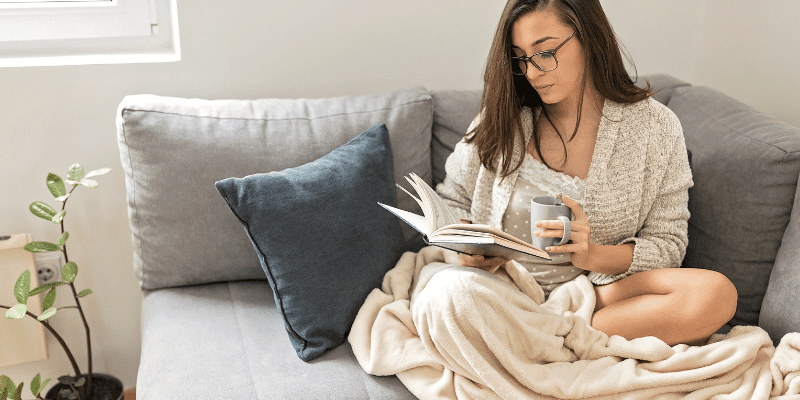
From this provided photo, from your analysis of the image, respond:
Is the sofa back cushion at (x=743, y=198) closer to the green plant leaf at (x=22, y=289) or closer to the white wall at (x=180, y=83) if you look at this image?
the white wall at (x=180, y=83)

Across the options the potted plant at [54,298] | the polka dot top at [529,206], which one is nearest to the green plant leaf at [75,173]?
the potted plant at [54,298]

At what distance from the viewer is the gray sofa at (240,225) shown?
4.55 ft

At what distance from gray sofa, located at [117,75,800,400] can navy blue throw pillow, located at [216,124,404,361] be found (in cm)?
8

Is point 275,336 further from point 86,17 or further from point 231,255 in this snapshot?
point 86,17

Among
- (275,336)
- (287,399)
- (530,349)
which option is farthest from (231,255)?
(530,349)

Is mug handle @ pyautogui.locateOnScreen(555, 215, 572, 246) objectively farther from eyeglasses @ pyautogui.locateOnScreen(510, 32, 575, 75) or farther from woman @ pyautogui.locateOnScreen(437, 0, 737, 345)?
eyeglasses @ pyautogui.locateOnScreen(510, 32, 575, 75)

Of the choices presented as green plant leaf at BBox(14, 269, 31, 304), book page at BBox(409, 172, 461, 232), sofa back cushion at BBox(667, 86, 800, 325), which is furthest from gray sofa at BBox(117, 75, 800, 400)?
book page at BBox(409, 172, 461, 232)

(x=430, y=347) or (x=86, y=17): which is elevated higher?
(x=86, y=17)

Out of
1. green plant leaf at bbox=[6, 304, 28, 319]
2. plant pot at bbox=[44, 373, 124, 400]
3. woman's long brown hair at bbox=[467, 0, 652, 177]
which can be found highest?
woman's long brown hair at bbox=[467, 0, 652, 177]

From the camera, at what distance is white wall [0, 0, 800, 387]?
1688 millimetres

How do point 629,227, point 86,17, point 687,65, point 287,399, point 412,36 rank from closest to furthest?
point 287,399, point 629,227, point 86,17, point 412,36, point 687,65

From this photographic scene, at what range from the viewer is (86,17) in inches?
68.6

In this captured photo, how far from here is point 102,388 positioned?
5.65 ft

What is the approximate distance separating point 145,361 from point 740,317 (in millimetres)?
1377
